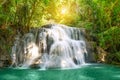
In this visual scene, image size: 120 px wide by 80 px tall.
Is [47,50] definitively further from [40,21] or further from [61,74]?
[61,74]

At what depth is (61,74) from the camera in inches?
613

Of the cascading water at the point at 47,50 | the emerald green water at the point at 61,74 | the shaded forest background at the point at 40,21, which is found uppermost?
the shaded forest background at the point at 40,21

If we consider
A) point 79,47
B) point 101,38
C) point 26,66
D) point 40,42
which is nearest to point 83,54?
point 79,47

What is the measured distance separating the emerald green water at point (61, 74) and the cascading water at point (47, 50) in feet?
5.02

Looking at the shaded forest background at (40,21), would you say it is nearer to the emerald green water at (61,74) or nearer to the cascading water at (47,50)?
the cascading water at (47,50)

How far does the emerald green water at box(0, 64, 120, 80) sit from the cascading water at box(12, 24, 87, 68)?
1.53m

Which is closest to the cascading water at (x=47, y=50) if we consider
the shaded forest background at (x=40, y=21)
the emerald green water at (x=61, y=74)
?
the shaded forest background at (x=40, y=21)

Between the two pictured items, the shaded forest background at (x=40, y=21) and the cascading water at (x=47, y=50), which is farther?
the shaded forest background at (x=40, y=21)

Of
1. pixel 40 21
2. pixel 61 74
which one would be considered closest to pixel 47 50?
pixel 40 21

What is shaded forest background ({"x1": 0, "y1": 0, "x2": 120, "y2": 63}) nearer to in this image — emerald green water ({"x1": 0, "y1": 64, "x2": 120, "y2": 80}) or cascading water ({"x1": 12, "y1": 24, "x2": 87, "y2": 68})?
cascading water ({"x1": 12, "y1": 24, "x2": 87, "y2": 68})

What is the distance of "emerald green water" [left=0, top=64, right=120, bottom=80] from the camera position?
570 inches

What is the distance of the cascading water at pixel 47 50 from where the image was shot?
1855 cm

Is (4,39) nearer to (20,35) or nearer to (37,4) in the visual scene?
(20,35)

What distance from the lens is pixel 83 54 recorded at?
21.3m
